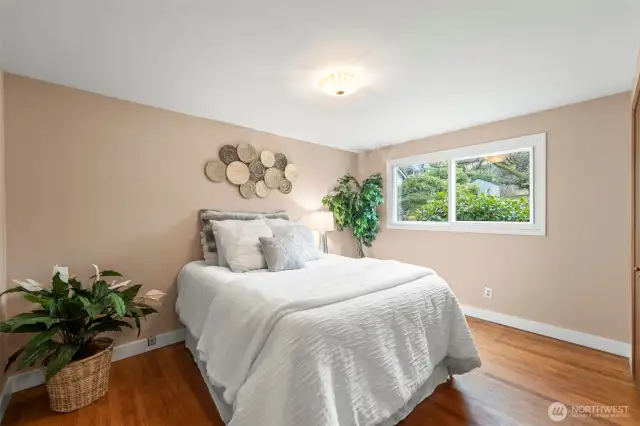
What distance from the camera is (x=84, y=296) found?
178 centimetres

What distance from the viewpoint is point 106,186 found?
2283 mm

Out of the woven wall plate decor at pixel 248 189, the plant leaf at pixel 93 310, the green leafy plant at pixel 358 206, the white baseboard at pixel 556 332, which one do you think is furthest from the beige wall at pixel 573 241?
the plant leaf at pixel 93 310

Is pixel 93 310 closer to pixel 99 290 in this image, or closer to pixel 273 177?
pixel 99 290

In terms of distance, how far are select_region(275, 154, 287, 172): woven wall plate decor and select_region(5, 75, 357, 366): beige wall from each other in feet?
1.49

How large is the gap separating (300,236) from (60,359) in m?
1.79

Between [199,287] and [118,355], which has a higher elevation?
[199,287]

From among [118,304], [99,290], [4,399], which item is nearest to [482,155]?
[118,304]

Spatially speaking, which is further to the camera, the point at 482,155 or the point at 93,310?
the point at 482,155

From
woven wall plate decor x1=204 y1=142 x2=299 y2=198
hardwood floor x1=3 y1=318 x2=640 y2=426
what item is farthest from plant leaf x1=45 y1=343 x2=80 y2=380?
woven wall plate decor x1=204 y1=142 x2=299 y2=198

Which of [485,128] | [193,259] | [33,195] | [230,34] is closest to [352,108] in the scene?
[230,34]

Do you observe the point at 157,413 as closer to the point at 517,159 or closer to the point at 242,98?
the point at 242,98

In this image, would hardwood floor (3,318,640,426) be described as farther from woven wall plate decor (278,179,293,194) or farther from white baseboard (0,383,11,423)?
woven wall plate decor (278,179,293,194)

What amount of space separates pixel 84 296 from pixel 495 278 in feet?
11.7

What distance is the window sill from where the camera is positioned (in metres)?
2.80
